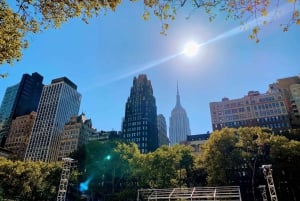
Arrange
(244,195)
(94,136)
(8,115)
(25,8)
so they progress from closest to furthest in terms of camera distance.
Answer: (25,8) < (244,195) < (94,136) < (8,115)

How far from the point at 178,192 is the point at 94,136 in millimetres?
89528

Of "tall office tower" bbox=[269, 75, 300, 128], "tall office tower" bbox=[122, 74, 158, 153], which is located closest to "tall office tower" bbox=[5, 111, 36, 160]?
"tall office tower" bbox=[122, 74, 158, 153]

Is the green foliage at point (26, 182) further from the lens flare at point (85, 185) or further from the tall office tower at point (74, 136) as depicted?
the tall office tower at point (74, 136)

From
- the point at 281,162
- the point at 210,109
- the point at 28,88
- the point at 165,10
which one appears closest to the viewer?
the point at 165,10

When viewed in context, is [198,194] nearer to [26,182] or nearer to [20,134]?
[26,182]

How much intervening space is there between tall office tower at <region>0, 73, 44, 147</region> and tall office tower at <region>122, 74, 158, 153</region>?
63.5 metres

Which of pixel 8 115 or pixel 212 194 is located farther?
pixel 8 115

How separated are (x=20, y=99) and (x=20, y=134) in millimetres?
26478

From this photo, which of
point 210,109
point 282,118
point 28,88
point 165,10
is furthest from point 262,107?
point 28,88

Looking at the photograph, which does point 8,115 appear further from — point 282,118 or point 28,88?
point 282,118

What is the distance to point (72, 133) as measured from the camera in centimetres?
10644

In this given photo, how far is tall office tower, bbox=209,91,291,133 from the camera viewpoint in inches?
3179

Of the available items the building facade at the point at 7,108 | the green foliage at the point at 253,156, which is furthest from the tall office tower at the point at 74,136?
the green foliage at the point at 253,156

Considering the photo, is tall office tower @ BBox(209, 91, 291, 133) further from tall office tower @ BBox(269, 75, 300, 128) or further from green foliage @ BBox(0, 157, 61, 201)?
green foliage @ BBox(0, 157, 61, 201)
